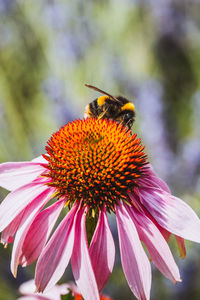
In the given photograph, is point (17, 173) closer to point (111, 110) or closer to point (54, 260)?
point (54, 260)

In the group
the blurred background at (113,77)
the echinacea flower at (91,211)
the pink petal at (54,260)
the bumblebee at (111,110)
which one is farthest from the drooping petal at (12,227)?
the blurred background at (113,77)

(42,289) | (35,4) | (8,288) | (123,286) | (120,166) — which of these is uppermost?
(35,4)

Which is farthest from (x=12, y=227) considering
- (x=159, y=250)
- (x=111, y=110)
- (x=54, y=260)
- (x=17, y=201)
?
(x=111, y=110)

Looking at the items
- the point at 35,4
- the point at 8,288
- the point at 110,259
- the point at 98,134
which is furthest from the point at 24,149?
the point at 110,259

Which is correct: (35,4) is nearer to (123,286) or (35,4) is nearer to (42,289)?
(123,286)

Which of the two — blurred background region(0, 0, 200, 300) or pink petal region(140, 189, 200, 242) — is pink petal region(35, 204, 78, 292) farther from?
blurred background region(0, 0, 200, 300)

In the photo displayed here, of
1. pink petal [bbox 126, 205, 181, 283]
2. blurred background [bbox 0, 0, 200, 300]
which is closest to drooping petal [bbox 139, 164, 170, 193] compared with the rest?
pink petal [bbox 126, 205, 181, 283]

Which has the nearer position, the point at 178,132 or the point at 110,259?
the point at 110,259
